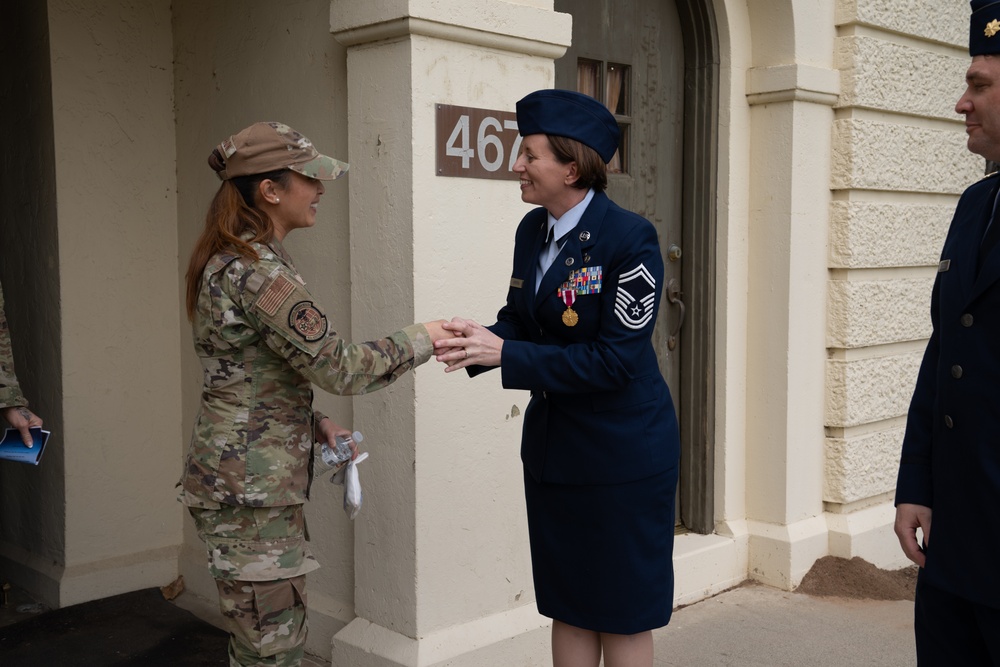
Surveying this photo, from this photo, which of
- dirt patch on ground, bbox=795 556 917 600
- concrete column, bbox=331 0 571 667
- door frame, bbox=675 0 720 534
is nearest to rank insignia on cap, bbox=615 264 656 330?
concrete column, bbox=331 0 571 667

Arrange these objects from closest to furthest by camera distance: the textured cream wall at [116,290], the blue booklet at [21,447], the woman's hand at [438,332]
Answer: the woman's hand at [438,332] < the blue booklet at [21,447] < the textured cream wall at [116,290]

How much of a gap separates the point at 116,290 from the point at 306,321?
2221 millimetres

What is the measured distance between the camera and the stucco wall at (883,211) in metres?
5.03

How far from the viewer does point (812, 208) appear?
495cm

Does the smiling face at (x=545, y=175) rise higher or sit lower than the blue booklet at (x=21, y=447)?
higher

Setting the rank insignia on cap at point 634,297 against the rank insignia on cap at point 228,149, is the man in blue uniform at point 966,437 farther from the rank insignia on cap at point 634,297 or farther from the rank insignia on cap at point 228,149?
the rank insignia on cap at point 228,149

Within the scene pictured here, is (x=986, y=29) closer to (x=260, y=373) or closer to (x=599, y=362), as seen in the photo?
(x=599, y=362)

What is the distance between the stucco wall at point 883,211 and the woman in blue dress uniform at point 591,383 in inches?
102

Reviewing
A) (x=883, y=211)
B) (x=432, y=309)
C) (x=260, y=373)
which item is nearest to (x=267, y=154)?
(x=260, y=373)

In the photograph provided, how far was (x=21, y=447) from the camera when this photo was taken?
3.29 metres

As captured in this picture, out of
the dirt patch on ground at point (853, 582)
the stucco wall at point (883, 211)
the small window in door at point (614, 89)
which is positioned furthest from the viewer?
the stucco wall at point (883, 211)

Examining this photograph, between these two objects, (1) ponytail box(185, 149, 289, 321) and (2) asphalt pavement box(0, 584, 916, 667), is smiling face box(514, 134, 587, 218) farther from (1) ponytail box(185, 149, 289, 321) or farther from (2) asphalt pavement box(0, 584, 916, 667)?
(2) asphalt pavement box(0, 584, 916, 667)

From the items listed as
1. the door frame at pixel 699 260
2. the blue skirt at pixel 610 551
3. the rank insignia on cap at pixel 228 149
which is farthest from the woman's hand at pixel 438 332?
the door frame at pixel 699 260

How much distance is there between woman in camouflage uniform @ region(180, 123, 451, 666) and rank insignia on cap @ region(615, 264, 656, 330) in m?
0.63
